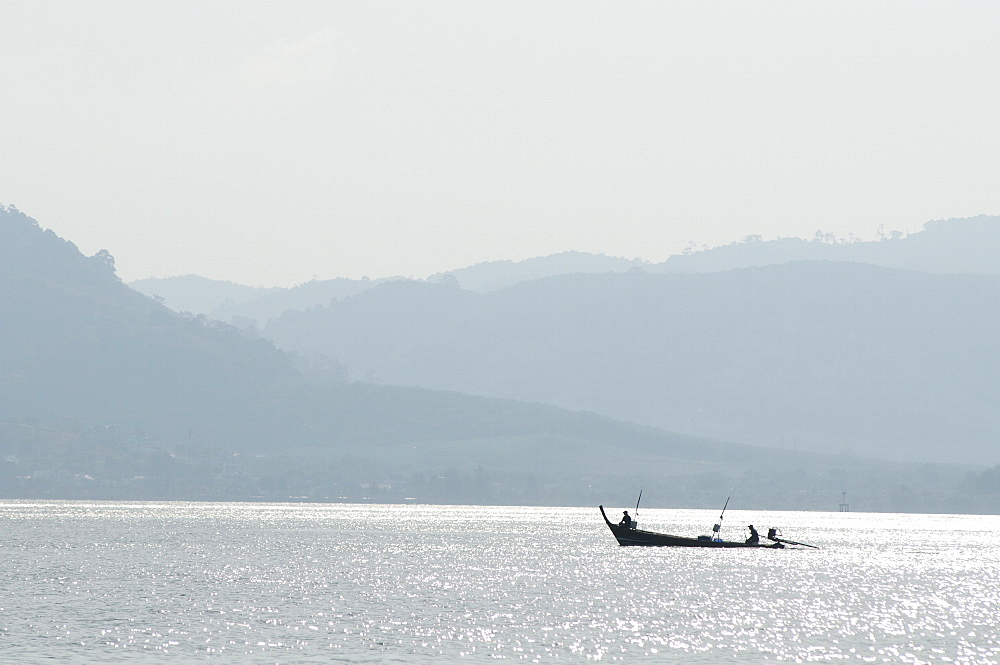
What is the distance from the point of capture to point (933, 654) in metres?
95.7

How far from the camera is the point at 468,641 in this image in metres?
95.9

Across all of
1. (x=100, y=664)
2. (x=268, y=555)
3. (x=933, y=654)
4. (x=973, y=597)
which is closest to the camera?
(x=100, y=664)

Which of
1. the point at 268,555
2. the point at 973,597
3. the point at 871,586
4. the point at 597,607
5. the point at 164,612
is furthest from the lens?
the point at 268,555

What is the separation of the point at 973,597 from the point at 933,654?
→ 49.8 m

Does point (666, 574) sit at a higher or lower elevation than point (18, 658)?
higher

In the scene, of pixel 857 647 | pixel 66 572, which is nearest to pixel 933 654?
pixel 857 647

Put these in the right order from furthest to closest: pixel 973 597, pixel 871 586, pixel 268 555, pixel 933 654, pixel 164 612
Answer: pixel 268 555 → pixel 871 586 → pixel 973 597 → pixel 164 612 → pixel 933 654

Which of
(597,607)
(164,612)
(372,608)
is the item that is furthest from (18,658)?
(597,607)

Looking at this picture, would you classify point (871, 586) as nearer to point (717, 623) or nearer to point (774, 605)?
point (774, 605)

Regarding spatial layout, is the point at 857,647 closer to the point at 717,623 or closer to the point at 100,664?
the point at 717,623

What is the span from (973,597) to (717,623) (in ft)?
141

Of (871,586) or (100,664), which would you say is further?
(871,586)

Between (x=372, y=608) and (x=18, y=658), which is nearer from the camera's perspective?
(x=18, y=658)

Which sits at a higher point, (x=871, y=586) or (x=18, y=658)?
(x=871, y=586)
